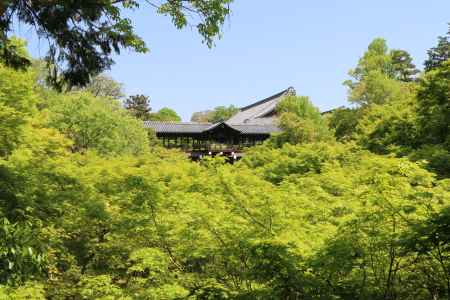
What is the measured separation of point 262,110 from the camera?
55438mm

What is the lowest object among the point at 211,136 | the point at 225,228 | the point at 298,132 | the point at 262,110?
the point at 225,228

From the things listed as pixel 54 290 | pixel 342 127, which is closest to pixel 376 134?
pixel 54 290

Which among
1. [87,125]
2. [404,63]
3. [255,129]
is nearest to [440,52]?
[404,63]

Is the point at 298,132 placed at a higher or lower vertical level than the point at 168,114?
lower

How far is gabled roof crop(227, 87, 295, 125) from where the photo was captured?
52250 millimetres

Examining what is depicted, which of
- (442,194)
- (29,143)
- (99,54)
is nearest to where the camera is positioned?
(442,194)

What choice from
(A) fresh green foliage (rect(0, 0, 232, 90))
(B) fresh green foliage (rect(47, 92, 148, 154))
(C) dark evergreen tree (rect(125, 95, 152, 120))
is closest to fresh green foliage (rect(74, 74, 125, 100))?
(C) dark evergreen tree (rect(125, 95, 152, 120))

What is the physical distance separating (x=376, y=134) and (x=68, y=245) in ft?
34.7

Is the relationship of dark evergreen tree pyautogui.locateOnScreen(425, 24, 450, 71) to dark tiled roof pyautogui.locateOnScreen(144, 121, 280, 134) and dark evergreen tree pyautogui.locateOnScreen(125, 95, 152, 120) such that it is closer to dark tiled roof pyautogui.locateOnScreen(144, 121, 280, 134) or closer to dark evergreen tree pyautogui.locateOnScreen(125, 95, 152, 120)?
dark tiled roof pyautogui.locateOnScreen(144, 121, 280, 134)

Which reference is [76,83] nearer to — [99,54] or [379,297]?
[99,54]

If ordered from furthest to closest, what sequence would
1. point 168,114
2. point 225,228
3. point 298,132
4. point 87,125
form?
point 168,114, point 298,132, point 87,125, point 225,228

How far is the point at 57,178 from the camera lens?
32.3 feet

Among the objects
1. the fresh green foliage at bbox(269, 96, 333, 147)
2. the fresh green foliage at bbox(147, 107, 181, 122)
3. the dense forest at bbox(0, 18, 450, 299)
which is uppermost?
the fresh green foliage at bbox(147, 107, 181, 122)

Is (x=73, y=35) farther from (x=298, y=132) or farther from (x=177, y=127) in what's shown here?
(x=177, y=127)
